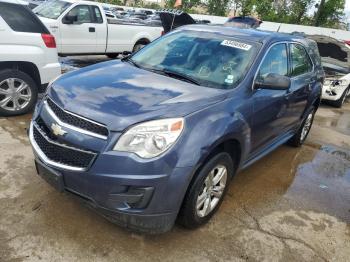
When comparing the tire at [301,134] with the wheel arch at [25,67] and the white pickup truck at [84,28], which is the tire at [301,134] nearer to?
the wheel arch at [25,67]

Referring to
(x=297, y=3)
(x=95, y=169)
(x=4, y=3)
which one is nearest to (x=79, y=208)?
(x=95, y=169)

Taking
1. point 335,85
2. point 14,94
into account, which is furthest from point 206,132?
point 335,85

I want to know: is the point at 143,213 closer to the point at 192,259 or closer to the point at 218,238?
the point at 192,259

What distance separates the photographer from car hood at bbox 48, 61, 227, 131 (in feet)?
9.28

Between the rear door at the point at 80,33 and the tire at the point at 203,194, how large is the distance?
7.57m

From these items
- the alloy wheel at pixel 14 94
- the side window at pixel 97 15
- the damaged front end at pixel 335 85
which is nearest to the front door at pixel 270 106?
the alloy wheel at pixel 14 94

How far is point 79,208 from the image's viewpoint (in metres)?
3.47

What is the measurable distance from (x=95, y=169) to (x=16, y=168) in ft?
5.99

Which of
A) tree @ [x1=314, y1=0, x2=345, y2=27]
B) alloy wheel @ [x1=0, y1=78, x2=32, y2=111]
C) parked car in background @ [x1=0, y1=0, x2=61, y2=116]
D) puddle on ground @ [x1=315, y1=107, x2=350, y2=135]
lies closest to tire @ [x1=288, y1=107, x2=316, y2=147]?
puddle on ground @ [x1=315, y1=107, x2=350, y2=135]

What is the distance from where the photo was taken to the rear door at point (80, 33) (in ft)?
32.0

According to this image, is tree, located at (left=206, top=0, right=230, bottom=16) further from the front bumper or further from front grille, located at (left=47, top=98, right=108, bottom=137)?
the front bumper

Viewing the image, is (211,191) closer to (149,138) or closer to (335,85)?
(149,138)

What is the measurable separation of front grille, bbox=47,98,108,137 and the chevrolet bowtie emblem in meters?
0.07

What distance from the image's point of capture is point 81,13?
10148 mm
